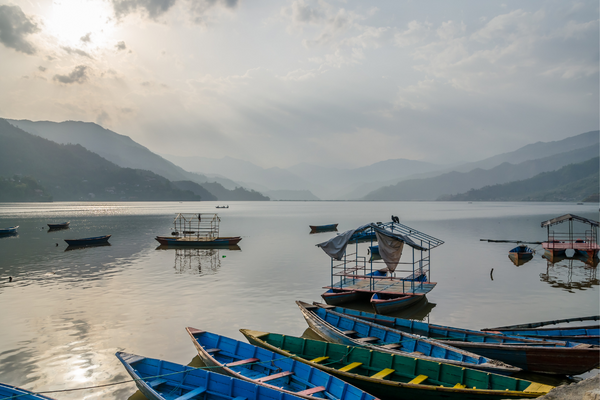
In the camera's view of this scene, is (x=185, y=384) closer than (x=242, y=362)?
Yes

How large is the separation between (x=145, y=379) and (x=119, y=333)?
7.86 m

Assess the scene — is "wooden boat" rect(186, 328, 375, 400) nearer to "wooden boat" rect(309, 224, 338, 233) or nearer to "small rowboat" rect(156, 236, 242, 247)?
"small rowboat" rect(156, 236, 242, 247)

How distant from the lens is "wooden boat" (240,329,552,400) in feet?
31.0

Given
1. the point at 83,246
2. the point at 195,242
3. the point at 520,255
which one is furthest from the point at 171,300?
the point at 520,255

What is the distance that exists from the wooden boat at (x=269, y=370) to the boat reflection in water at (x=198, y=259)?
69.4 feet

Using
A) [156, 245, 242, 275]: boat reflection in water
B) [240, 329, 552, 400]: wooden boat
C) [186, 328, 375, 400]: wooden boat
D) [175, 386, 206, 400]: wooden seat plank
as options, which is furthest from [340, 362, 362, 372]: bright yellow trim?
Result: [156, 245, 242, 275]: boat reflection in water

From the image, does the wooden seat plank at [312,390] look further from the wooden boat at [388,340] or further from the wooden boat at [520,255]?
the wooden boat at [520,255]

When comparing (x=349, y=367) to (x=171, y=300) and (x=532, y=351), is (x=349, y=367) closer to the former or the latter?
(x=532, y=351)

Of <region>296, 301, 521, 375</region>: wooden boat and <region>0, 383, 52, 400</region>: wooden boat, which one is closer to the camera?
<region>0, 383, 52, 400</region>: wooden boat

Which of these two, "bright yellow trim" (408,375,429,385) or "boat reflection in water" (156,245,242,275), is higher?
"bright yellow trim" (408,375,429,385)

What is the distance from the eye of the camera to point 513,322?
19.9m

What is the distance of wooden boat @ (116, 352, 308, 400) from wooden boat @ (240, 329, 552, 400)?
241 cm

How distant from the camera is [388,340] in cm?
1405

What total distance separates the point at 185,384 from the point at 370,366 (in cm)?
557
